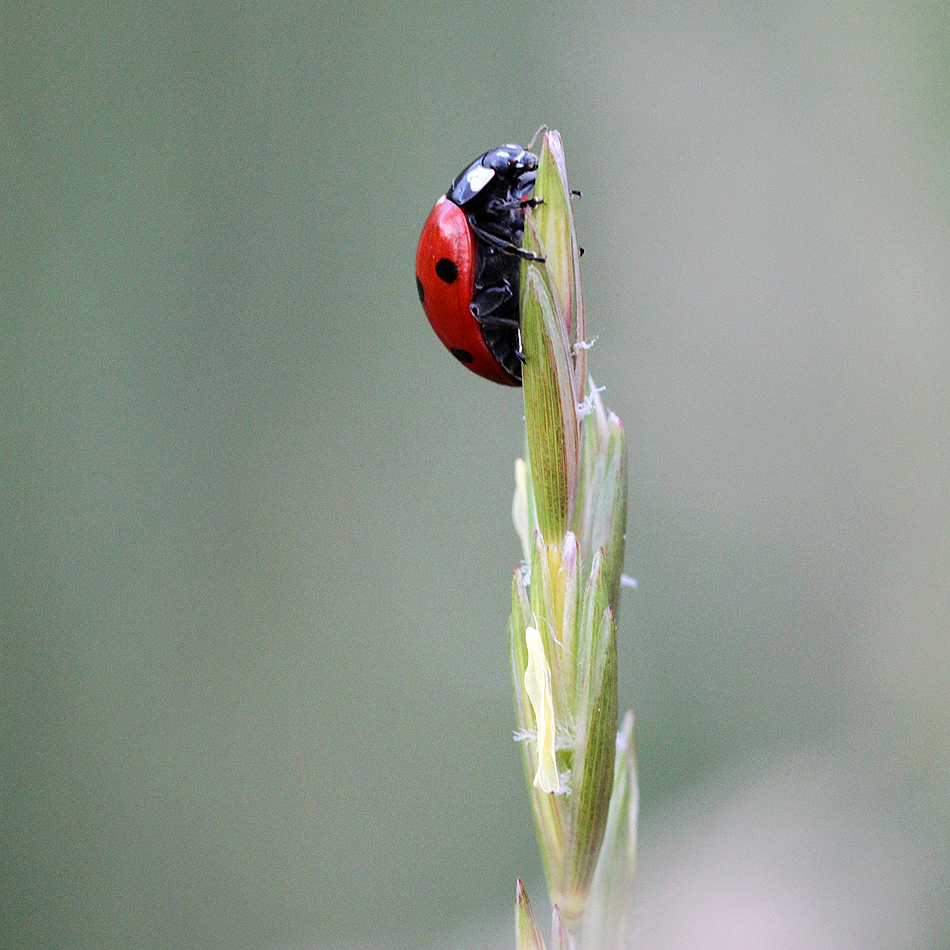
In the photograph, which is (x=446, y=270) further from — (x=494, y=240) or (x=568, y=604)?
(x=568, y=604)

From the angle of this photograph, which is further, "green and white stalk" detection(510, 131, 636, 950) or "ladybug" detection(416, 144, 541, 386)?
"ladybug" detection(416, 144, 541, 386)

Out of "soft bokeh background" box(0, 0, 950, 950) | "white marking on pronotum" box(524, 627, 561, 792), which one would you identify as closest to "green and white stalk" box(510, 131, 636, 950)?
"white marking on pronotum" box(524, 627, 561, 792)

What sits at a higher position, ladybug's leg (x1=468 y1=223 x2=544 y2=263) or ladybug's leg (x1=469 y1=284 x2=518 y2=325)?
ladybug's leg (x1=468 y1=223 x2=544 y2=263)

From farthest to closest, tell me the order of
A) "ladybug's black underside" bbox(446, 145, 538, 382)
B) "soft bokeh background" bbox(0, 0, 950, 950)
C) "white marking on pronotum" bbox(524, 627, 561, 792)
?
1. "soft bokeh background" bbox(0, 0, 950, 950)
2. "ladybug's black underside" bbox(446, 145, 538, 382)
3. "white marking on pronotum" bbox(524, 627, 561, 792)

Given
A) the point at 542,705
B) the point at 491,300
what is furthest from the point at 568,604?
the point at 491,300

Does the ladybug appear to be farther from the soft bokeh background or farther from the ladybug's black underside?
the soft bokeh background

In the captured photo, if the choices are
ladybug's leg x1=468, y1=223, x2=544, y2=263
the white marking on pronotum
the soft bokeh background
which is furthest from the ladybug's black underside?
the soft bokeh background

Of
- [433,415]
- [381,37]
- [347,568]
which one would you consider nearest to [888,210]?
[433,415]

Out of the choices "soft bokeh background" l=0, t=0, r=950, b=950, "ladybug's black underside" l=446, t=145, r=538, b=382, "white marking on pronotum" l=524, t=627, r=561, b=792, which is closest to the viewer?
"white marking on pronotum" l=524, t=627, r=561, b=792
